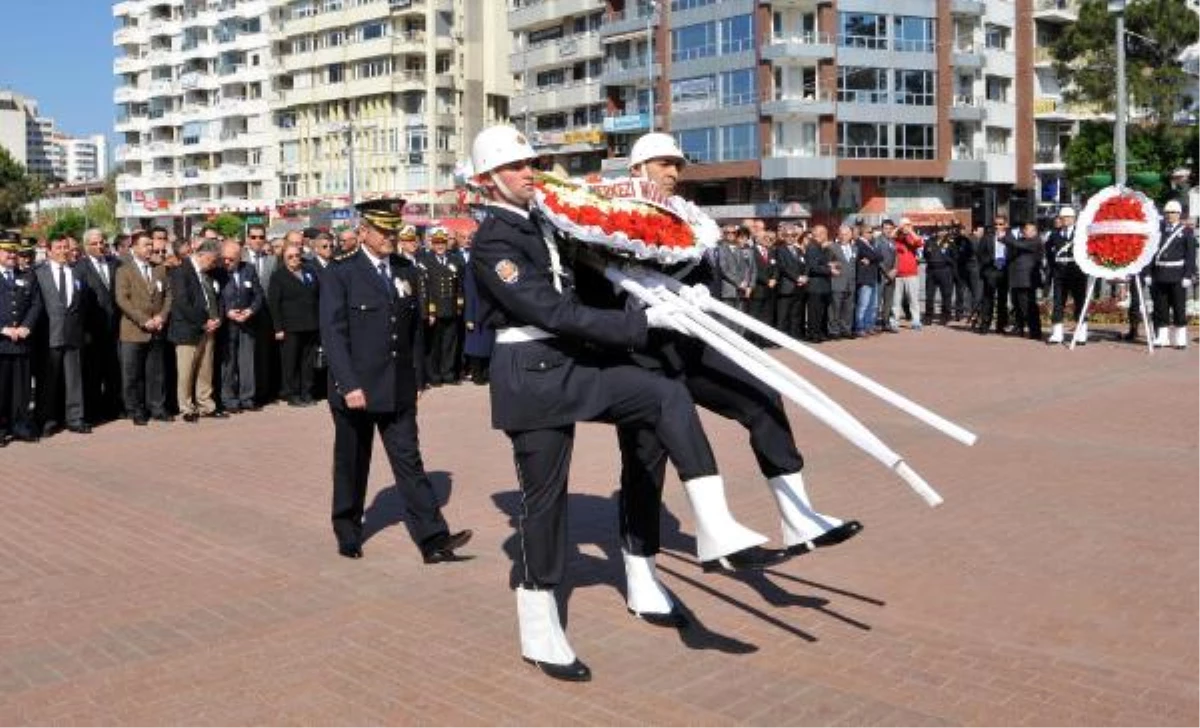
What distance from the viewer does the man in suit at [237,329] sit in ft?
48.0

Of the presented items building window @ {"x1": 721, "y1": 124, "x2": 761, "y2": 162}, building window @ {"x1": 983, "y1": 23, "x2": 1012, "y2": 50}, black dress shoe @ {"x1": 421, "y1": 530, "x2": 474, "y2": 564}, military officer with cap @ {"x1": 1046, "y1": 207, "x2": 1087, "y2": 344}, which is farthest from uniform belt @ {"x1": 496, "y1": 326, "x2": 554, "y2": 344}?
building window @ {"x1": 983, "y1": 23, "x2": 1012, "y2": 50}

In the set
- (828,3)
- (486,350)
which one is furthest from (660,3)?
(486,350)

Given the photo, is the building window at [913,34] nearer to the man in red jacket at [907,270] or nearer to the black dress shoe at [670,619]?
the man in red jacket at [907,270]

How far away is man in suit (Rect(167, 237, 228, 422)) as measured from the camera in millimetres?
14070

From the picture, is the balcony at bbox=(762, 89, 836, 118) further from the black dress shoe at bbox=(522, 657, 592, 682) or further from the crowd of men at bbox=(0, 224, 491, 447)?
the black dress shoe at bbox=(522, 657, 592, 682)

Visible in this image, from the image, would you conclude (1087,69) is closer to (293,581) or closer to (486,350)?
(486,350)

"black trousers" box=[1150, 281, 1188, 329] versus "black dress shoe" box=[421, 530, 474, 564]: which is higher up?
"black trousers" box=[1150, 281, 1188, 329]

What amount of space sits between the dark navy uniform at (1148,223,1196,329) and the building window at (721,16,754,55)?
4829 centimetres

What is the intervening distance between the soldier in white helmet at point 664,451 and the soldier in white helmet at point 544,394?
25 centimetres

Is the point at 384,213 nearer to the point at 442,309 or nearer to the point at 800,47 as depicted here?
the point at 442,309

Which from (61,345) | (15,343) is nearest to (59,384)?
(61,345)

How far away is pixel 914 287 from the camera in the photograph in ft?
78.8

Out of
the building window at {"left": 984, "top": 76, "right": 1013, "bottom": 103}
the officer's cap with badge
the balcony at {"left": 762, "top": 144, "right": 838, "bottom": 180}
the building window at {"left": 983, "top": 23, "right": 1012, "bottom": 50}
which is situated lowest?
the officer's cap with badge

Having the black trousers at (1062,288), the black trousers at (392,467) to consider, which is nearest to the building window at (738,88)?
the black trousers at (1062,288)
